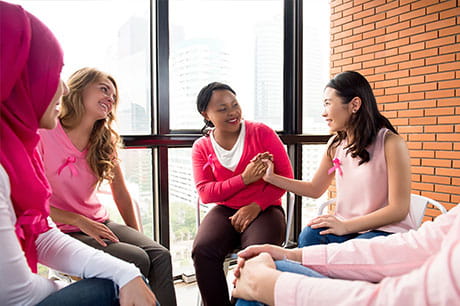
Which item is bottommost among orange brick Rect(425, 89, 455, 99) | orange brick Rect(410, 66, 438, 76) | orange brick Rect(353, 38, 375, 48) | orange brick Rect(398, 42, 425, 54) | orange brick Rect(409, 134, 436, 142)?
orange brick Rect(409, 134, 436, 142)

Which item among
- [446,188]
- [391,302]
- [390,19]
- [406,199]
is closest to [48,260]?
[391,302]

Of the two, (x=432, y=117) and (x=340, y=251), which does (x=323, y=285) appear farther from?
(x=432, y=117)

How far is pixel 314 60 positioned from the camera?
369cm

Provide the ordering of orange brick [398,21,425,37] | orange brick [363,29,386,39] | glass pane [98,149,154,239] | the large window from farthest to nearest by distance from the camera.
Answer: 1. orange brick [363,29,386,39]
2. orange brick [398,21,425,37]
3. glass pane [98,149,154,239]
4. the large window

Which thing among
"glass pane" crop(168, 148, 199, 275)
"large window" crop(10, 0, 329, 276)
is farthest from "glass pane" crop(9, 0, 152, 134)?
"glass pane" crop(168, 148, 199, 275)

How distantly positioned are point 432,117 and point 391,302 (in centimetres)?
283

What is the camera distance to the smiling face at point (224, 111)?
7.36 ft

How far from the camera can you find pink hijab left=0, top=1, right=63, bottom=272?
0.89 meters

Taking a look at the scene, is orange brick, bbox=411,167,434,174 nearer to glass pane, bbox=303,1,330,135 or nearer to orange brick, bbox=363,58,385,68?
glass pane, bbox=303,1,330,135

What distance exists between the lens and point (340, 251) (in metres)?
1.14

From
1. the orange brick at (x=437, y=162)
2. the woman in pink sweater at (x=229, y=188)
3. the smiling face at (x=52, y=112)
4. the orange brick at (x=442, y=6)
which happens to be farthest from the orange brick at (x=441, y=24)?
the smiling face at (x=52, y=112)

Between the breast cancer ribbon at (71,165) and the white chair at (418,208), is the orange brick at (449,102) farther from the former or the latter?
the breast cancer ribbon at (71,165)

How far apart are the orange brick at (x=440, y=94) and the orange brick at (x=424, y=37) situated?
0.48m

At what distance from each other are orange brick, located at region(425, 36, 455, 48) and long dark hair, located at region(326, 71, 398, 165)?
1655 millimetres
